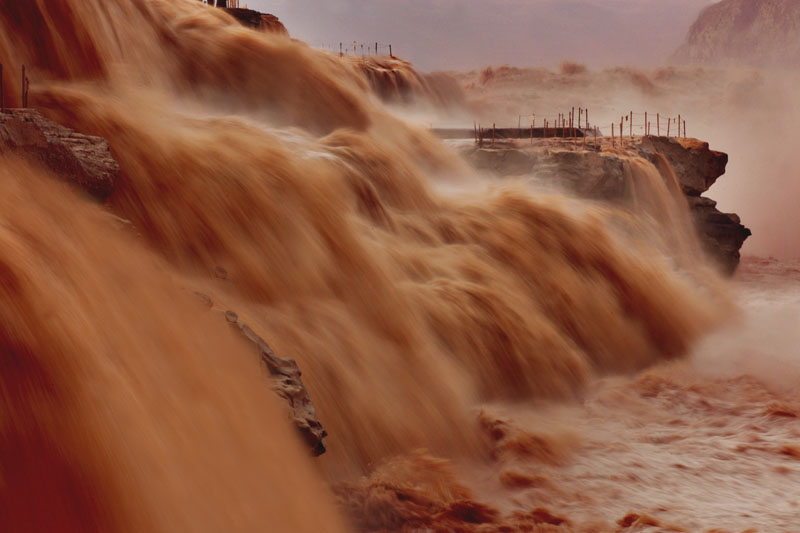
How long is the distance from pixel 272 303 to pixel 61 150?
49.5 inches

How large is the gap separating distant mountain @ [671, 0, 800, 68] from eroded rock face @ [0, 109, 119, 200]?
40.9m

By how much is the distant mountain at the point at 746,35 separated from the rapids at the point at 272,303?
37.7 metres

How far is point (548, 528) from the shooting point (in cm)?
335

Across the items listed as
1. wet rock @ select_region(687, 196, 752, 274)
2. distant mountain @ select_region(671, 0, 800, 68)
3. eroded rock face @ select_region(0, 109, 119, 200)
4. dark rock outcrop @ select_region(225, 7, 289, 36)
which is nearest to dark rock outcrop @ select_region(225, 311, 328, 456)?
eroded rock face @ select_region(0, 109, 119, 200)

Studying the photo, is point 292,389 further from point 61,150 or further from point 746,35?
point 746,35

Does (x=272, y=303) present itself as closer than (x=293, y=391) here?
No

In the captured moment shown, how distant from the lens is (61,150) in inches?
134

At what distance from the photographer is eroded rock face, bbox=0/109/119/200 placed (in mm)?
3275

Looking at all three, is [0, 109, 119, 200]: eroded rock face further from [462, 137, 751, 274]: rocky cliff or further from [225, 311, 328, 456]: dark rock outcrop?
[462, 137, 751, 274]: rocky cliff

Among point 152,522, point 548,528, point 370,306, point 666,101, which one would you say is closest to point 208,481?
point 152,522

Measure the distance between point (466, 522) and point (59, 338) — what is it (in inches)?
76.4

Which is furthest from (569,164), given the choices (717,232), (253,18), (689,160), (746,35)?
(746,35)

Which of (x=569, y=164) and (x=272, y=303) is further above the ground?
(x=569, y=164)

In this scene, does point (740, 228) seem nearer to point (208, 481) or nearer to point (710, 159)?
point (710, 159)
